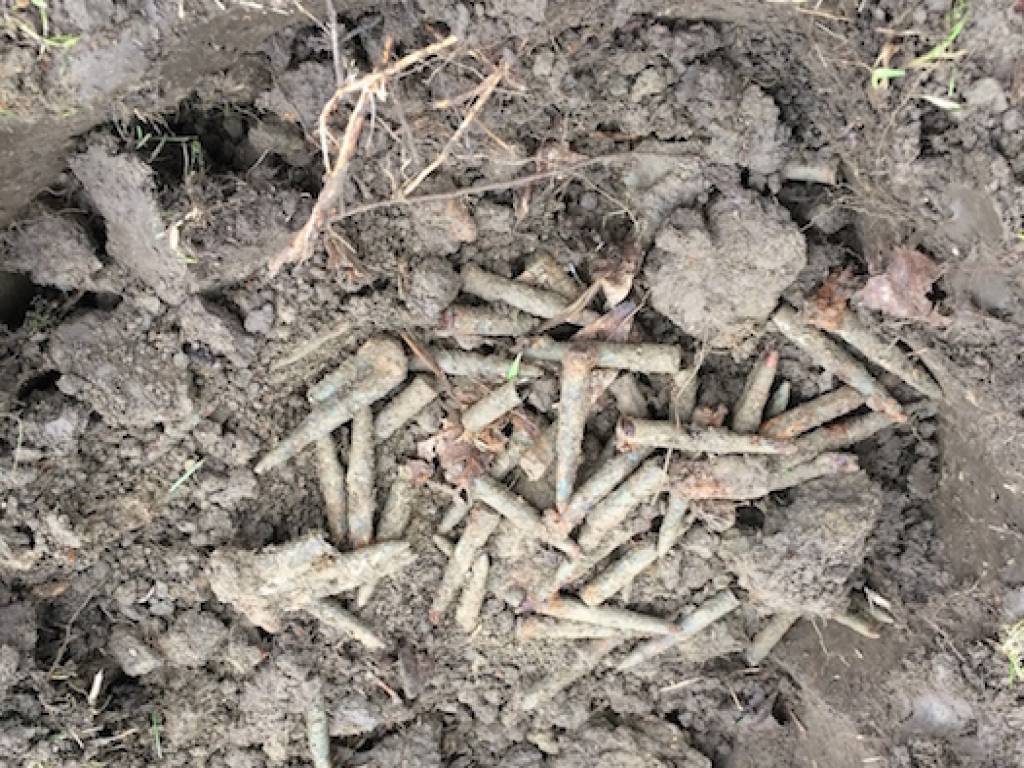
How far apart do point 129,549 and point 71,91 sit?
6.75ft

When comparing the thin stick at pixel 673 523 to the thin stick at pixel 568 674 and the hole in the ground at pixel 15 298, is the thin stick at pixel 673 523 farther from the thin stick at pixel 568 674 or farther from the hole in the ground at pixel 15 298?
the hole in the ground at pixel 15 298

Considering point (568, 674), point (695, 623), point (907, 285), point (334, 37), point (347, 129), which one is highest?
point (334, 37)

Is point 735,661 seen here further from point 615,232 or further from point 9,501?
point 9,501

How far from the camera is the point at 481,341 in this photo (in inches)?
158

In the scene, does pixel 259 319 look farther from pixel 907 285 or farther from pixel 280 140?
pixel 907 285

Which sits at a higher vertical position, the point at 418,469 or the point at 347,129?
the point at 347,129

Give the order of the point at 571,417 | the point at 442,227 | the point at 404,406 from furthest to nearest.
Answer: the point at 404,406, the point at 571,417, the point at 442,227

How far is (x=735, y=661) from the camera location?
477 cm

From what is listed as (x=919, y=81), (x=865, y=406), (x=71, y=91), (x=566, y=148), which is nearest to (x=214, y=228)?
(x=71, y=91)

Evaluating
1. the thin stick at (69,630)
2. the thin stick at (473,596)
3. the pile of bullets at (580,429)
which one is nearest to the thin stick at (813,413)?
the pile of bullets at (580,429)

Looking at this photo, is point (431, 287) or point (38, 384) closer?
point (38, 384)

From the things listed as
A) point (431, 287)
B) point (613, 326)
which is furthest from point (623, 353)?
point (431, 287)

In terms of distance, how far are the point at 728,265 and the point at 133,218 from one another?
2.22 m

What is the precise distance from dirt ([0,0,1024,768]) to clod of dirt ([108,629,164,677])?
0.03 feet
